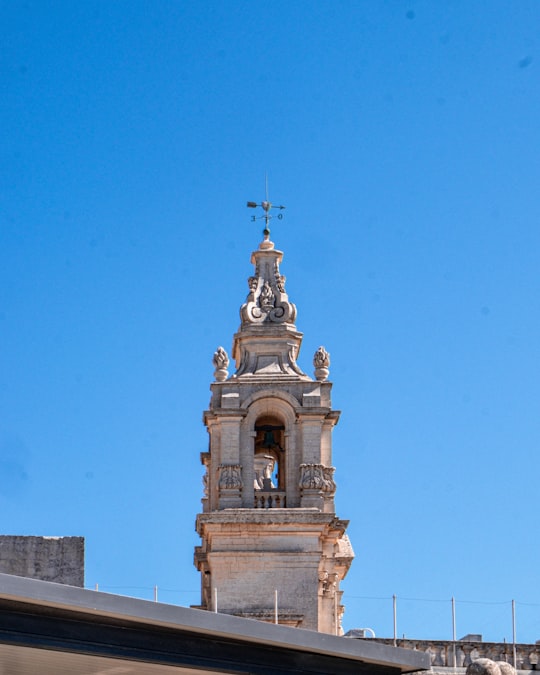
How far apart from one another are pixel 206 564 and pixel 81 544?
2579 cm

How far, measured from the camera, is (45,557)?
888 inches

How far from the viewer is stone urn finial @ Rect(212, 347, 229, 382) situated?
49.4 metres

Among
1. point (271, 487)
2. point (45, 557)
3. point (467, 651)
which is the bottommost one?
point (45, 557)

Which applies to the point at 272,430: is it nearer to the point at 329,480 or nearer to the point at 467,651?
the point at 329,480

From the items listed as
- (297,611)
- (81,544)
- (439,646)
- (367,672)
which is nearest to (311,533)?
(297,611)

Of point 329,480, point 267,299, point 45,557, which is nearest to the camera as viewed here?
point 45,557

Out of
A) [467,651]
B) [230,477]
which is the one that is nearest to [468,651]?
[467,651]

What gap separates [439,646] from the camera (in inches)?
1411

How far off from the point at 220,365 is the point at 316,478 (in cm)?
387

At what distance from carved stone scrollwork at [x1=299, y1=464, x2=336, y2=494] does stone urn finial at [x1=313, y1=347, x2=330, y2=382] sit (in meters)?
2.39

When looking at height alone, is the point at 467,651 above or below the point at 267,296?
below

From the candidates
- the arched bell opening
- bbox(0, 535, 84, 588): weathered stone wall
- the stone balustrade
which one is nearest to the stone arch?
the arched bell opening

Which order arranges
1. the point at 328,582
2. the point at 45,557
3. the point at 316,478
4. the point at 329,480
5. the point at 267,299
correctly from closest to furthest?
the point at 45,557 → the point at 328,582 → the point at 316,478 → the point at 329,480 → the point at 267,299

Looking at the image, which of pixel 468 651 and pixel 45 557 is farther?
pixel 468 651
